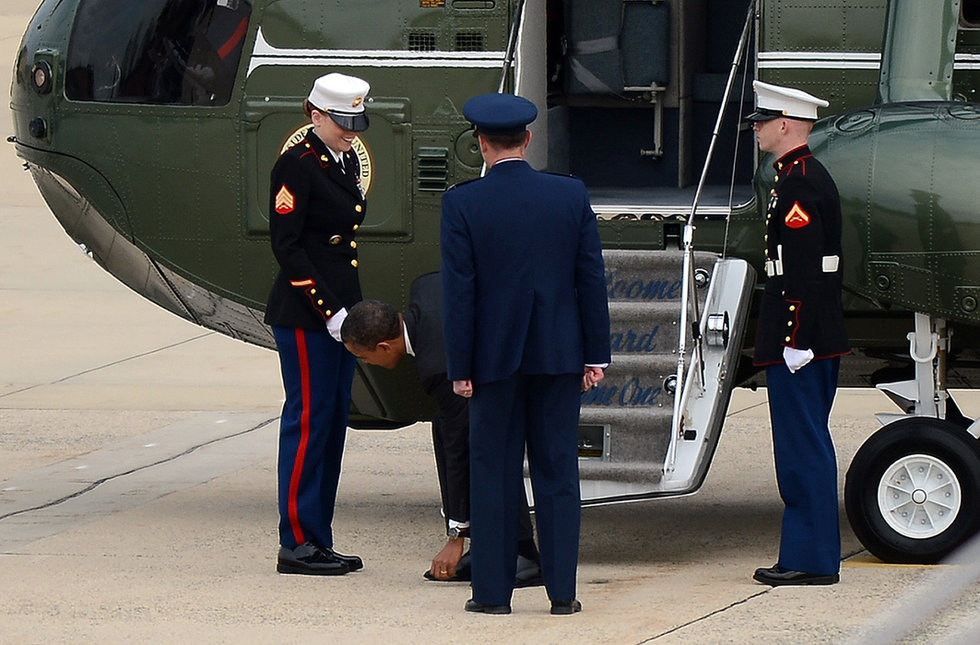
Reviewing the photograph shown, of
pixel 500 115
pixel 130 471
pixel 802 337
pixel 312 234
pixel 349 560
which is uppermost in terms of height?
pixel 500 115

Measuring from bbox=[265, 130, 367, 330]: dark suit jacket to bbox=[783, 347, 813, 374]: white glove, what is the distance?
1.71 m

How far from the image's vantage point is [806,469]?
5902 mm

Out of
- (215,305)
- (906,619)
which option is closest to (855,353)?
(215,305)

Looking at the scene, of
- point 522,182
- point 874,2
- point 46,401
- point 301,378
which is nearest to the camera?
point 522,182

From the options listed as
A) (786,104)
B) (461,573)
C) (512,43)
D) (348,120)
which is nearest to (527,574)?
(461,573)

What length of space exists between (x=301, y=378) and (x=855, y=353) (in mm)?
2531

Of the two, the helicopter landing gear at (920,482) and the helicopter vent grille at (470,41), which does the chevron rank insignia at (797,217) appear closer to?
the helicopter landing gear at (920,482)

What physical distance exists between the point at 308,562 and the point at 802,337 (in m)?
2.06

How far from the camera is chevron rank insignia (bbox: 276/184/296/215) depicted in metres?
6.19

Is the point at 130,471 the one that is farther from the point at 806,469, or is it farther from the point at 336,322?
the point at 806,469

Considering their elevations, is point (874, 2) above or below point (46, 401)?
above

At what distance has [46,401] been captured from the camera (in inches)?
476

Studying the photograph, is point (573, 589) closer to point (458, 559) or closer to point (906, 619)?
point (458, 559)

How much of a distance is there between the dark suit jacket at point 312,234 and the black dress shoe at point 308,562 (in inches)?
34.0
